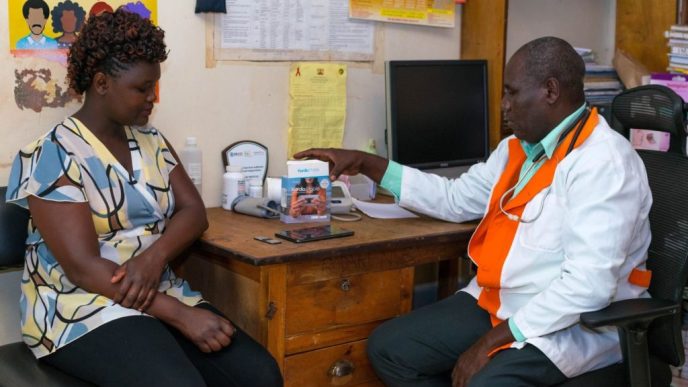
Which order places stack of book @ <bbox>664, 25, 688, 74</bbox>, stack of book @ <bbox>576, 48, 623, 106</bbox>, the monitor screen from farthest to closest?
stack of book @ <bbox>576, 48, 623, 106</bbox>
stack of book @ <bbox>664, 25, 688, 74</bbox>
the monitor screen

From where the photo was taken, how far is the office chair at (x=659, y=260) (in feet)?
6.12

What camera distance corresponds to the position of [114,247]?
1987 millimetres

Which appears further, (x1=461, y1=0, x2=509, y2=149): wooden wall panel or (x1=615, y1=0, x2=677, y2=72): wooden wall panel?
(x1=615, y1=0, x2=677, y2=72): wooden wall panel

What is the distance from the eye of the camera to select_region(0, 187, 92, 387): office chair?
6.09 ft

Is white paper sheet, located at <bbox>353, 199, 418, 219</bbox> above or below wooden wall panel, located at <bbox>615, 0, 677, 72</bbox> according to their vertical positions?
below

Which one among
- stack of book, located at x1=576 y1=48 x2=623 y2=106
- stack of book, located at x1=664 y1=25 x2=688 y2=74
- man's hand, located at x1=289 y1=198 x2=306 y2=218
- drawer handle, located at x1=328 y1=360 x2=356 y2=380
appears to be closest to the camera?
drawer handle, located at x1=328 y1=360 x2=356 y2=380

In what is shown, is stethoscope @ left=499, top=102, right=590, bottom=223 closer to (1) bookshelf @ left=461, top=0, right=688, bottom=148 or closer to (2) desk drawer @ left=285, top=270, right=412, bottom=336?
(2) desk drawer @ left=285, top=270, right=412, bottom=336

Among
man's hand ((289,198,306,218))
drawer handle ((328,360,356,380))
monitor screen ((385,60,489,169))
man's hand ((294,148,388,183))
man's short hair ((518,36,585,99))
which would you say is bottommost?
drawer handle ((328,360,356,380))

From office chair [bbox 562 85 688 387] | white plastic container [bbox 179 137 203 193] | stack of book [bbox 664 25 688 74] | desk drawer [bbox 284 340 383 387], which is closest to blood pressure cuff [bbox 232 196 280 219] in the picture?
white plastic container [bbox 179 137 203 193]

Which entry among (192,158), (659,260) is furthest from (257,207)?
(659,260)

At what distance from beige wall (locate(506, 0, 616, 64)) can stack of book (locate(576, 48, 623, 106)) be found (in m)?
0.14

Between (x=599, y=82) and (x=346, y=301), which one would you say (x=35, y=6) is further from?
(x=599, y=82)

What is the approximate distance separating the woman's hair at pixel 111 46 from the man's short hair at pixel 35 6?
258 millimetres

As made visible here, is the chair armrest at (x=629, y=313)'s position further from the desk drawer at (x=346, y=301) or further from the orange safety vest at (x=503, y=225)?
the desk drawer at (x=346, y=301)
